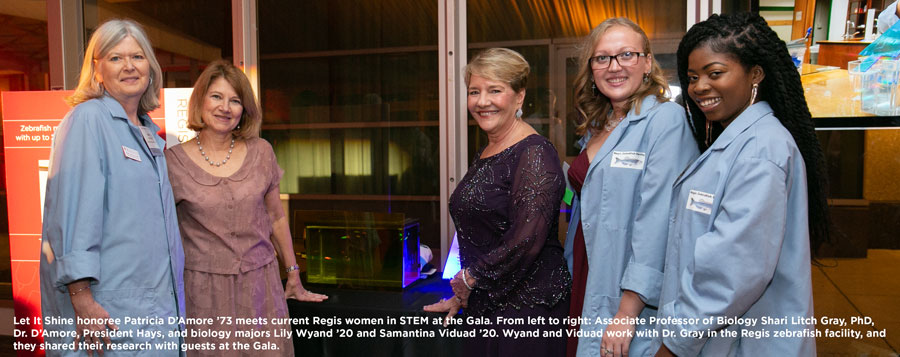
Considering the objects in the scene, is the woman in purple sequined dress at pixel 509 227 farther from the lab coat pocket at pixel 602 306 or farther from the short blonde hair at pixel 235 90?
the short blonde hair at pixel 235 90

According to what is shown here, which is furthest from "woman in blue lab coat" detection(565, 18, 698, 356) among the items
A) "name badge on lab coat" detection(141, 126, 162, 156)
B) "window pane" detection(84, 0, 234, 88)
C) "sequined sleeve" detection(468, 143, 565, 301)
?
"window pane" detection(84, 0, 234, 88)

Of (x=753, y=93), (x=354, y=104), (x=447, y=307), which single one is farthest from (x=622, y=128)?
(x=354, y=104)

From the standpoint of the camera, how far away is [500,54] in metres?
1.87

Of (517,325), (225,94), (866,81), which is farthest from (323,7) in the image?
(866,81)

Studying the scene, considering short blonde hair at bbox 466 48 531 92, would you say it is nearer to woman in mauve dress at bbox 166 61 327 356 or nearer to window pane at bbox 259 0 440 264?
woman in mauve dress at bbox 166 61 327 356

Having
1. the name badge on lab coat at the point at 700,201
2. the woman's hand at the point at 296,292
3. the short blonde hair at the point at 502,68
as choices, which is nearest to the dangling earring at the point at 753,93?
the name badge on lab coat at the point at 700,201

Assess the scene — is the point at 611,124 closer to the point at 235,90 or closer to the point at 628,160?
the point at 628,160

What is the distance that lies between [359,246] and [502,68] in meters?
1.19

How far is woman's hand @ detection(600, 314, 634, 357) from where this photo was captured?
1.47 metres

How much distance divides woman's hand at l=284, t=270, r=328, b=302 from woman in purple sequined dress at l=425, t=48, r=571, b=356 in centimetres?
83

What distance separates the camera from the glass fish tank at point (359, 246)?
2.57 metres

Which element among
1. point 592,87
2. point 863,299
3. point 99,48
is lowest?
point 863,299

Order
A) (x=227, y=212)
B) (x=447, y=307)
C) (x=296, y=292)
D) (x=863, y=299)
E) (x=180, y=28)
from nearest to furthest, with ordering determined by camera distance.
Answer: (x=227, y=212) → (x=447, y=307) → (x=296, y=292) → (x=863, y=299) → (x=180, y=28)

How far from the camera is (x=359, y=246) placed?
2588mm
